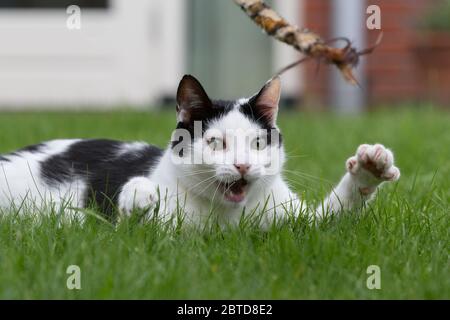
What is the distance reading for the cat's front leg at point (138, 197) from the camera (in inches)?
114

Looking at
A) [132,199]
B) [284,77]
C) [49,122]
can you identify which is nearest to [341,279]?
[132,199]

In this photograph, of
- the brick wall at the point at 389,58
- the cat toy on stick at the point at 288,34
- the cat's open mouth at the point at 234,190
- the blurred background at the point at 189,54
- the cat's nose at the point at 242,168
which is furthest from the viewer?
the brick wall at the point at 389,58

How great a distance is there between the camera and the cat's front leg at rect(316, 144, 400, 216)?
288 cm

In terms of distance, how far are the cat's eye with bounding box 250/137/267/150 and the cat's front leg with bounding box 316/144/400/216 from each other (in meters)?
0.30

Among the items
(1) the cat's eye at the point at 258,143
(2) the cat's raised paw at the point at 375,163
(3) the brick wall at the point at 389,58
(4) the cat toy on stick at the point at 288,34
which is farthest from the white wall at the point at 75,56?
(2) the cat's raised paw at the point at 375,163

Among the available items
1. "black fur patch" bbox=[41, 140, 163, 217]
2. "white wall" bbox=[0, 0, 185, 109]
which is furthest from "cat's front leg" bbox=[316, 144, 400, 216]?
"white wall" bbox=[0, 0, 185, 109]

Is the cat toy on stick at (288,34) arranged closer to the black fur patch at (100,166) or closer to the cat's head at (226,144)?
the cat's head at (226,144)

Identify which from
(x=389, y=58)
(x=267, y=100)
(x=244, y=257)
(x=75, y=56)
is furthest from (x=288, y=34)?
(x=389, y=58)

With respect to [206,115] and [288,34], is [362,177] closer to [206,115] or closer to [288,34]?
[206,115]

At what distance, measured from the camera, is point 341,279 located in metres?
2.50

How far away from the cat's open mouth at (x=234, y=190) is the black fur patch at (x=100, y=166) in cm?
43

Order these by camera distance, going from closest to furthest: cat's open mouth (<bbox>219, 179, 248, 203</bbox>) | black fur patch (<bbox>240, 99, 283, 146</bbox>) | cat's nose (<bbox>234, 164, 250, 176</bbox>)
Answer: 1. cat's nose (<bbox>234, 164, 250, 176</bbox>)
2. cat's open mouth (<bbox>219, 179, 248, 203</bbox>)
3. black fur patch (<bbox>240, 99, 283, 146</bbox>)

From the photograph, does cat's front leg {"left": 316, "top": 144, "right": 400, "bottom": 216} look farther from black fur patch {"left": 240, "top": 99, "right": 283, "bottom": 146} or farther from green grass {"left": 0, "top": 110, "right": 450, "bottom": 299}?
black fur patch {"left": 240, "top": 99, "right": 283, "bottom": 146}

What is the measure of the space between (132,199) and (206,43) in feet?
24.1
